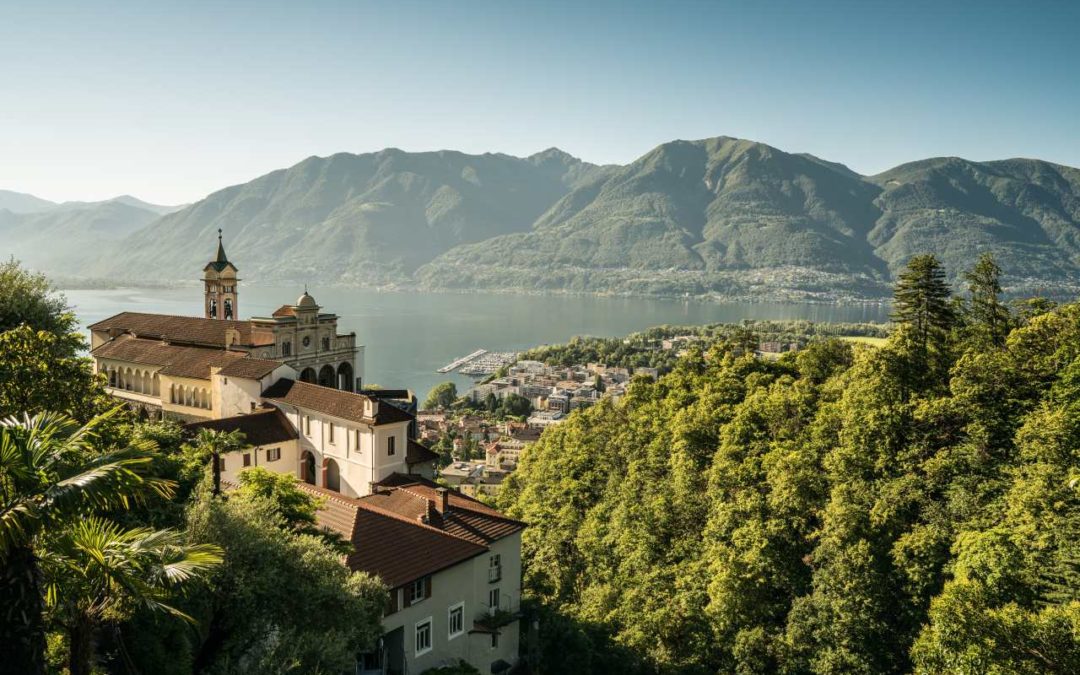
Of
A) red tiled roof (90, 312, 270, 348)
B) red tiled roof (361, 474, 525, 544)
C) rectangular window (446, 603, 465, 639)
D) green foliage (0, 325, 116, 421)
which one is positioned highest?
green foliage (0, 325, 116, 421)

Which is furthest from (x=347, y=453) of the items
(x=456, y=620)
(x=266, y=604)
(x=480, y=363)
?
(x=480, y=363)

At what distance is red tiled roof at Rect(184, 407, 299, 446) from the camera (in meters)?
25.9

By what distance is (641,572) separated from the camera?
24.3 meters

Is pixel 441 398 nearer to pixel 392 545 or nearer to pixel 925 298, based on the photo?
pixel 925 298

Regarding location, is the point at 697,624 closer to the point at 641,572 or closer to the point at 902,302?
the point at 641,572

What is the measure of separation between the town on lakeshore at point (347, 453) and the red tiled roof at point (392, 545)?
35 millimetres

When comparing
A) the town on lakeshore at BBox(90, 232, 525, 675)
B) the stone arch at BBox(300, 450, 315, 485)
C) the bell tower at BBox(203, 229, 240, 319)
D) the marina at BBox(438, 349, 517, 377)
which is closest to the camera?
the town on lakeshore at BBox(90, 232, 525, 675)

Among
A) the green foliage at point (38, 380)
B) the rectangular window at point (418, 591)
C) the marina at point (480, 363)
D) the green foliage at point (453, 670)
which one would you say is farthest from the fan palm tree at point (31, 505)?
the marina at point (480, 363)

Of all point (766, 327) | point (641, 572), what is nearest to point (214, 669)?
point (641, 572)

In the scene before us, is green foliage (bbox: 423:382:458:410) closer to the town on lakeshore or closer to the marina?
the marina

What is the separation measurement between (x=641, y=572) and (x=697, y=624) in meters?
3.35

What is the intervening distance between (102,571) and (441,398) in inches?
3934

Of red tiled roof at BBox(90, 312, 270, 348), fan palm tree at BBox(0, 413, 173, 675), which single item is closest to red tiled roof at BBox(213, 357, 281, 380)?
red tiled roof at BBox(90, 312, 270, 348)

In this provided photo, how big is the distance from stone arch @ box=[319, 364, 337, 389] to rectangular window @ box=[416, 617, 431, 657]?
2550 centimetres
